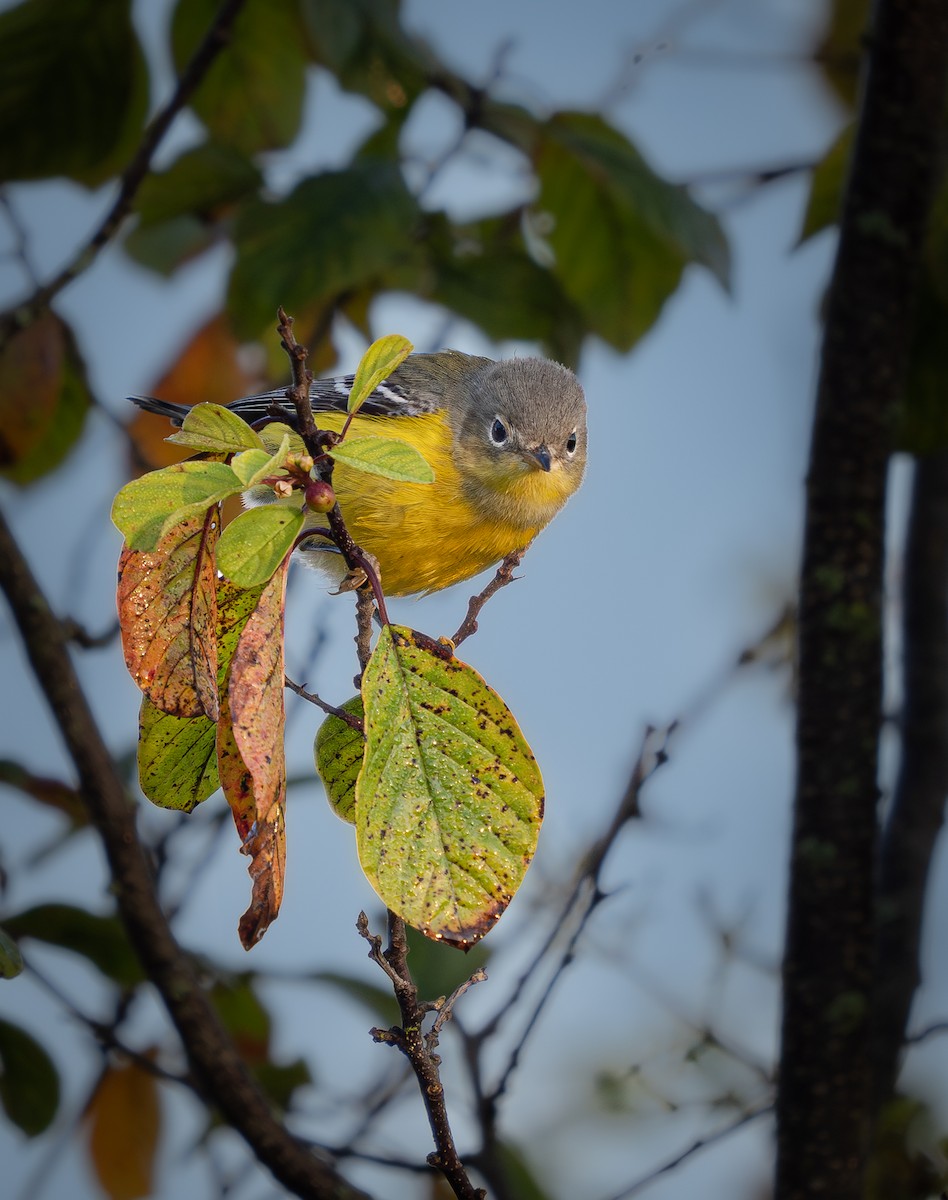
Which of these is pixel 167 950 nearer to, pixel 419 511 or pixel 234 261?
pixel 419 511

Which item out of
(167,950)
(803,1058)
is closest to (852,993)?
(803,1058)

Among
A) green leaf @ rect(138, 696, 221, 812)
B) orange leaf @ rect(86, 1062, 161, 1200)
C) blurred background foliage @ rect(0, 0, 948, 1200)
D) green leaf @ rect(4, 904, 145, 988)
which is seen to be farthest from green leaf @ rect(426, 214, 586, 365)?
orange leaf @ rect(86, 1062, 161, 1200)

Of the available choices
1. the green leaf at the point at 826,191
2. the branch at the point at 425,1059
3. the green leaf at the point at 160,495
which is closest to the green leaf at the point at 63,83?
the green leaf at the point at 826,191

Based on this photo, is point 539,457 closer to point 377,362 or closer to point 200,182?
point 200,182

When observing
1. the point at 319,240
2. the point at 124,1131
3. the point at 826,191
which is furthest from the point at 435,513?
the point at 124,1131

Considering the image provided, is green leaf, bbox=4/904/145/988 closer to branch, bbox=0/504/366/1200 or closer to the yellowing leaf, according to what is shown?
Answer: branch, bbox=0/504/366/1200

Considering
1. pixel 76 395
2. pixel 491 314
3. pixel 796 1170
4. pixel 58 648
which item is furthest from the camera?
pixel 76 395

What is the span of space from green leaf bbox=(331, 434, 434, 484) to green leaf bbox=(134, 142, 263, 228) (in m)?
2.04

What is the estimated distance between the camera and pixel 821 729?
2.59 metres

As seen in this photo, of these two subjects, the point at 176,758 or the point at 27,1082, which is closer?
the point at 176,758

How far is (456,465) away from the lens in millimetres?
3059

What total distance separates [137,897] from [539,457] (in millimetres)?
1406

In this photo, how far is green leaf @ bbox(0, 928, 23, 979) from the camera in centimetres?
141

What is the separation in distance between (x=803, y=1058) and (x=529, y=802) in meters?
1.44
